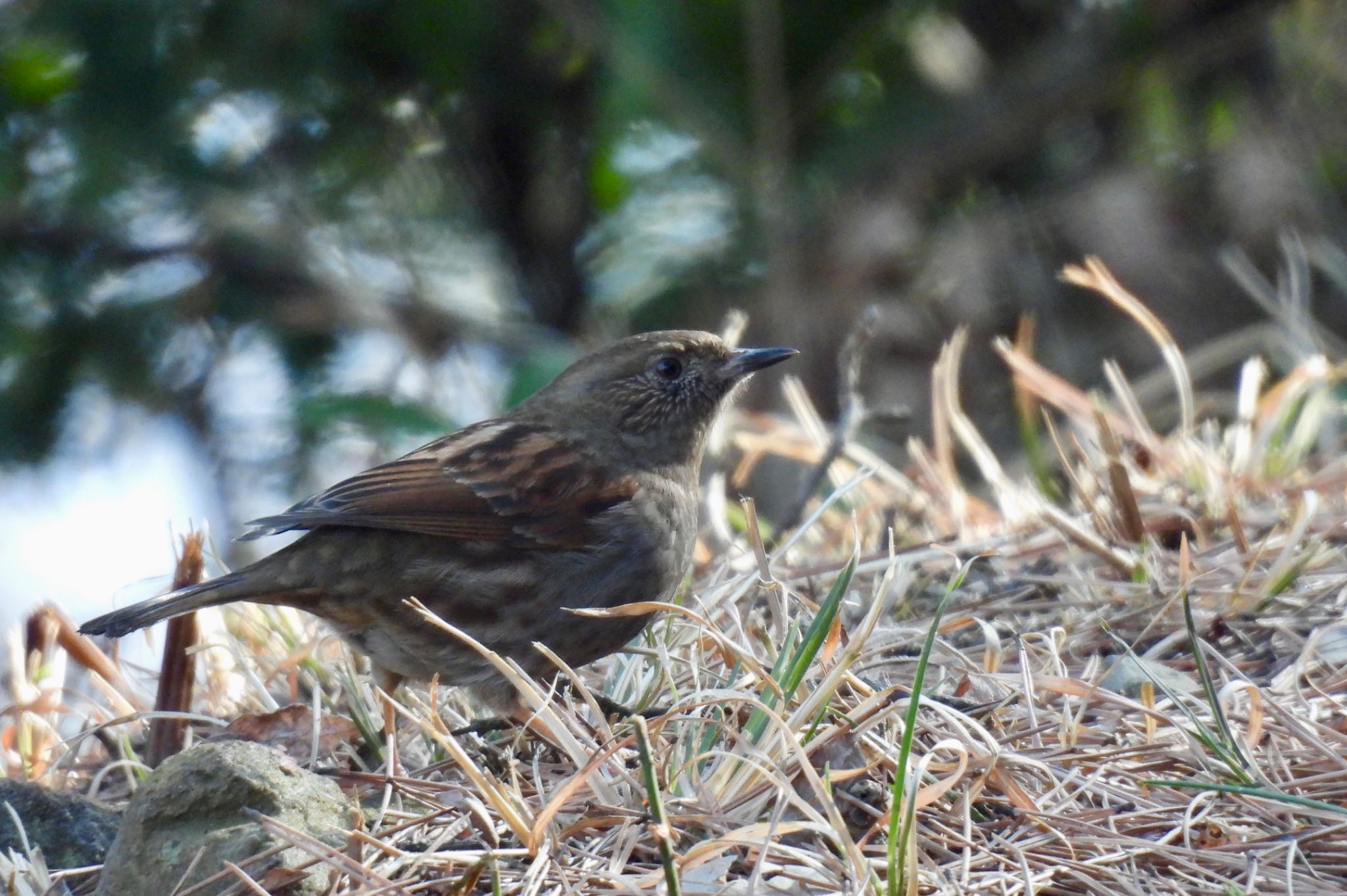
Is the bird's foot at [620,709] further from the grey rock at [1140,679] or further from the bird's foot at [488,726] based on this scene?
the grey rock at [1140,679]

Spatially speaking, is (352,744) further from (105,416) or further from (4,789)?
(105,416)

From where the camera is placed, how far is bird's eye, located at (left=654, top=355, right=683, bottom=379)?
171 inches

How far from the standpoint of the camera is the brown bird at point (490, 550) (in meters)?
3.48

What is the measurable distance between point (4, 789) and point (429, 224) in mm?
2986

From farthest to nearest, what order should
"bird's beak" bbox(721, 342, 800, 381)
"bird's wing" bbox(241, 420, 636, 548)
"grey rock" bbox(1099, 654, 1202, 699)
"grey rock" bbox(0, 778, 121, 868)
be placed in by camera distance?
"bird's beak" bbox(721, 342, 800, 381) → "bird's wing" bbox(241, 420, 636, 548) → "grey rock" bbox(1099, 654, 1202, 699) → "grey rock" bbox(0, 778, 121, 868)

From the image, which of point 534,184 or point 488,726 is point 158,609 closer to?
point 488,726

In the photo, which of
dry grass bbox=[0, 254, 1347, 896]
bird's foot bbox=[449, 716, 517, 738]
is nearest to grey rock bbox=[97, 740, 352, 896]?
dry grass bbox=[0, 254, 1347, 896]

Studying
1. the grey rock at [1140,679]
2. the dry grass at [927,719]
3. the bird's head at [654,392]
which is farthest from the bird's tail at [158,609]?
the grey rock at [1140,679]

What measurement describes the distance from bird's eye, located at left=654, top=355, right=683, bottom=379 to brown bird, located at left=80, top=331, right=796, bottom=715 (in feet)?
0.47

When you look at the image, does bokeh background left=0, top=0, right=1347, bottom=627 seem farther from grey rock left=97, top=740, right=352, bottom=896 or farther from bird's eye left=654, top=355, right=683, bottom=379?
grey rock left=97, top=740, right=352, bottom=896

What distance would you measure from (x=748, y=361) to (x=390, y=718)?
174 centimetres

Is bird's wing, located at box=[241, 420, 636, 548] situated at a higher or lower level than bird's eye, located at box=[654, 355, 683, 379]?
lower

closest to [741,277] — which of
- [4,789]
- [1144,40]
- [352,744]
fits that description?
[1144,40]

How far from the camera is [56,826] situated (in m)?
2.66
